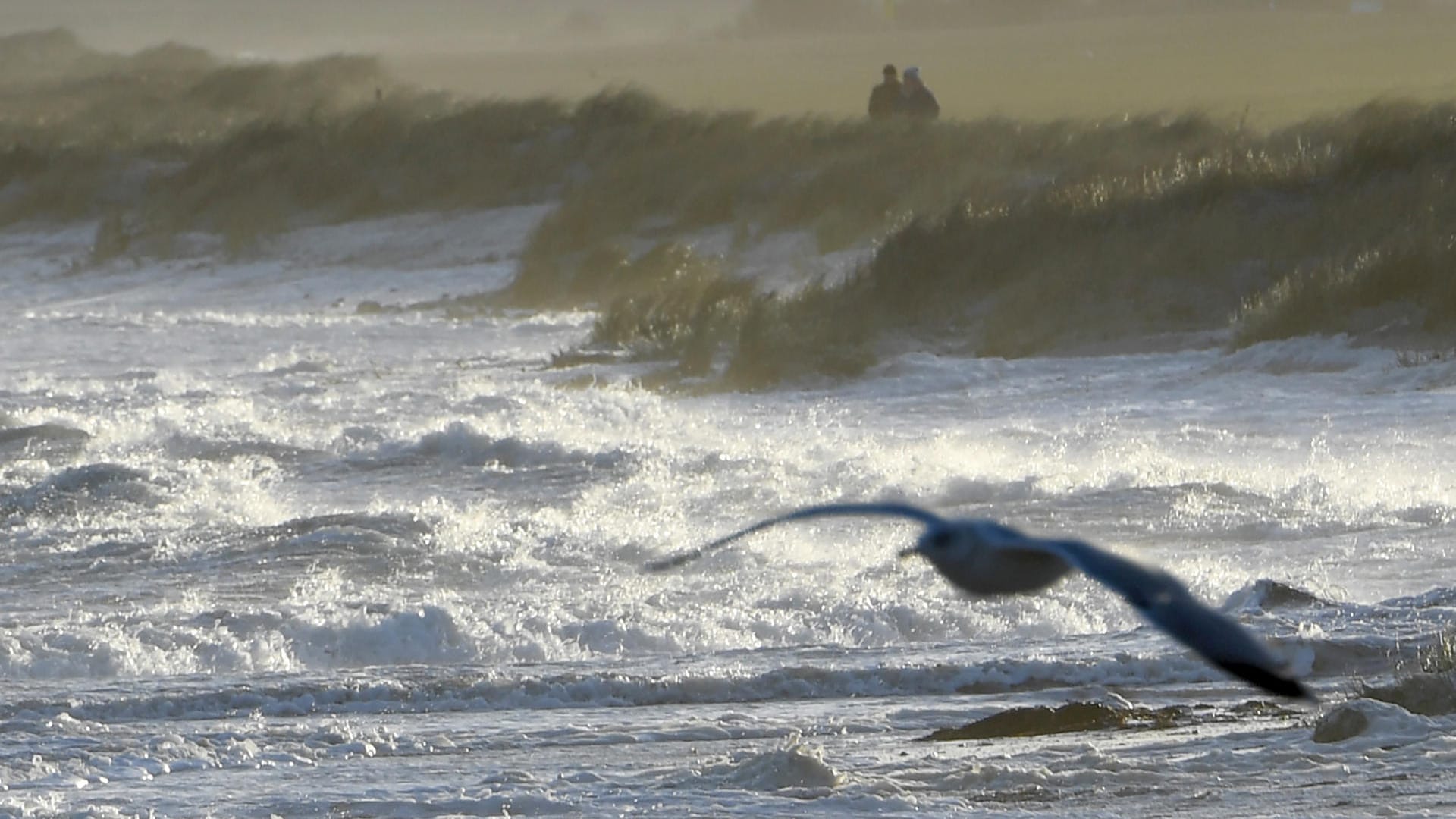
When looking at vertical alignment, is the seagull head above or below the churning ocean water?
above

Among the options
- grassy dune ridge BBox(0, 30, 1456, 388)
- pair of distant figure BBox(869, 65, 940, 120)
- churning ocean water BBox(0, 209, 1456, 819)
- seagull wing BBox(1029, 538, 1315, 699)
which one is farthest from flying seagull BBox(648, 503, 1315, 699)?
pair of distant figure BBox(869, 65, 940, 120)

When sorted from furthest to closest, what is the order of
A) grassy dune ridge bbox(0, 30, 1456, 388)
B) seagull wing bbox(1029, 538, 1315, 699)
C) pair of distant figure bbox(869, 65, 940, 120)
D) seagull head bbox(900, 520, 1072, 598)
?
1. pair of distant figure bbox(869, 65, 940, 120)
2. grassy dune ridge bbox(0, 30, 1456, 388)
3. seagull head bbox(900, 520, 1072, 598)
4. seagull wing bbox(1029, 538, 1315, 699)

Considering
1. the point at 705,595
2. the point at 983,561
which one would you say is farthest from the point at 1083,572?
the point at 705,595

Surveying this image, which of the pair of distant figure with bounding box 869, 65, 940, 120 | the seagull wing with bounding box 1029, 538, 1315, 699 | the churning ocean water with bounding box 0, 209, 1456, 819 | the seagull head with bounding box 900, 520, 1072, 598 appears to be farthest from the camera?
the pair of distant figure with bounding box 869, 65, 940, 120

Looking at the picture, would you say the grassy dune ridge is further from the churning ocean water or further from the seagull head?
the seagull head

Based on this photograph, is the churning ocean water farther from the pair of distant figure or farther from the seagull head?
the pair of distant figure

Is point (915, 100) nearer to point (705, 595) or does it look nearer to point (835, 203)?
point (835, 203)

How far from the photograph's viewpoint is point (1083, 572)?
320 cm

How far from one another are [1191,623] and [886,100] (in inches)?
1035

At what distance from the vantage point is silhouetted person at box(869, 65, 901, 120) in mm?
28875

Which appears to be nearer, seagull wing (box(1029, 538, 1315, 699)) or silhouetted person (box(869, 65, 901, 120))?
seagull wing (box(1029, 538, 1315, 699))

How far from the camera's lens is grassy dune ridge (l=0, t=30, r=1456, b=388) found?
17.5 metres

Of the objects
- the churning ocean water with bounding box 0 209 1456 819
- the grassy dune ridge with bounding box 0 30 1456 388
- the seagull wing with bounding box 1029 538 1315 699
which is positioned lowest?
the churning ocean water with bounding box 0 209 1456 819

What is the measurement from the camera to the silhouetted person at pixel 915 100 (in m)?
28.6
